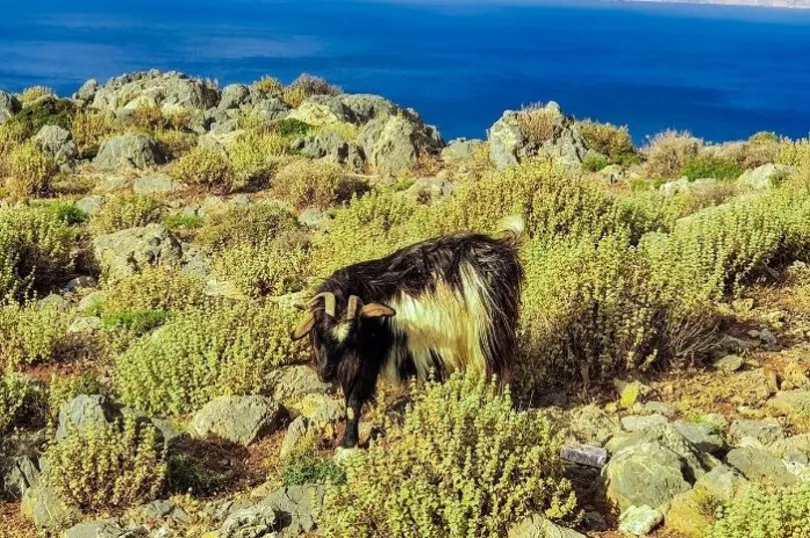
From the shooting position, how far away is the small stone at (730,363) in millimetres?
6988

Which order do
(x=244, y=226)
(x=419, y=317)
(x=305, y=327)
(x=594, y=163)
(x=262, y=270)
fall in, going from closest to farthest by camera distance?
(x=305, y=327) < (x=419, y=317) < (x=262, y=270) < (x=244, y=226) < (x=594, y=163)

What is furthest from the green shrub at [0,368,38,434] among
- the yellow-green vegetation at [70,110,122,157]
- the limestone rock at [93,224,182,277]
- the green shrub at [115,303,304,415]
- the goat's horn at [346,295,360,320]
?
the yellow-green vegetation at [70,110,122,157]

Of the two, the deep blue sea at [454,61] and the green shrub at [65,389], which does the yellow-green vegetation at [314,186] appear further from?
the deep blue sea at [454,61]

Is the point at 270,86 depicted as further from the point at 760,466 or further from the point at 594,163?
the point at 760,466

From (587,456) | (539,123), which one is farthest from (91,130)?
(587,456)

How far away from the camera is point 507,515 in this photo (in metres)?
4.40

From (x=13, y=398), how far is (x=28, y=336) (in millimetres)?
1394

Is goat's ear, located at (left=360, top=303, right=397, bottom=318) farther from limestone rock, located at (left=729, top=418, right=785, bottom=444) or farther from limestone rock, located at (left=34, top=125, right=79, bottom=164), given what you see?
limestone rock, located at (left=34, top=125, right=79, bottom=164)

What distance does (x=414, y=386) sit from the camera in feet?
17.6

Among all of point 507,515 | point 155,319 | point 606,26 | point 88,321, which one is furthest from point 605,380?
point 606,26

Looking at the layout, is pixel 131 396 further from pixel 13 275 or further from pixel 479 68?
pixel 479 68

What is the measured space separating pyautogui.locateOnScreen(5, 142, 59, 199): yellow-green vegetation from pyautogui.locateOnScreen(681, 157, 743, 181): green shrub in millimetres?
11953

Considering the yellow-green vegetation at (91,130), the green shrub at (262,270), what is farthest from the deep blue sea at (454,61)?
the green shrub at (262,270)

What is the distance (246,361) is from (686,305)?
145 inches
